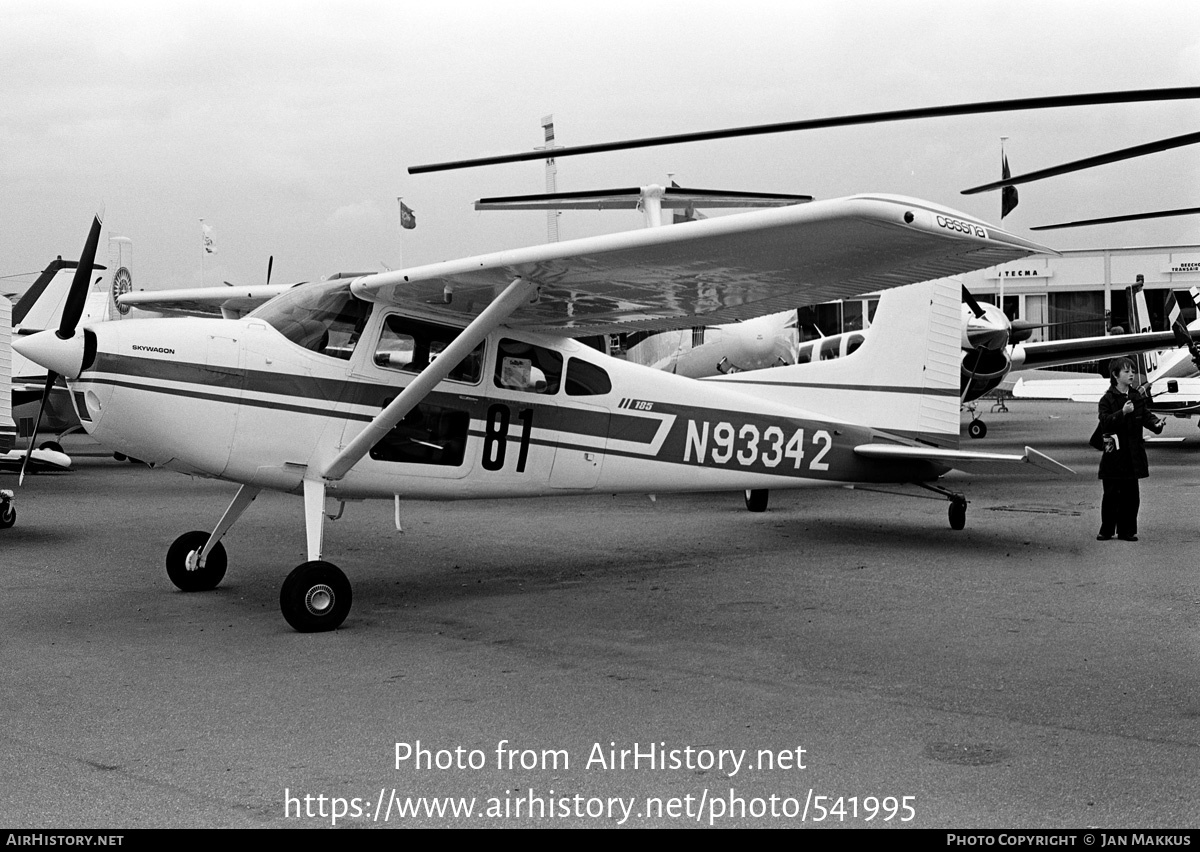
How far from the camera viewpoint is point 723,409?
904 centimetres

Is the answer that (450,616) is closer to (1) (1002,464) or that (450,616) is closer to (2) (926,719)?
(2) (926,719)

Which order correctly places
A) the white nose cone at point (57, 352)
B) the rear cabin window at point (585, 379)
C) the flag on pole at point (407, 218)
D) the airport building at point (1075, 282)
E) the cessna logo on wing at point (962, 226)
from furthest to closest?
the airport building at point (1075, 282)
the flag on pole at point (407, 218)
the rear cabin window at point (585, 379)
the white nose cone at point (57, 352)
the cessna logo on wing at point (962, 226)

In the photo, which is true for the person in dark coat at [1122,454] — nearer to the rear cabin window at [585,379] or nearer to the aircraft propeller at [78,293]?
the rear cabin window at [585,379]

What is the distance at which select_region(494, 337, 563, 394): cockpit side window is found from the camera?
26.6 ft

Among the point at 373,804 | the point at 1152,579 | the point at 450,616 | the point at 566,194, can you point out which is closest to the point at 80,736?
the point at 373,804

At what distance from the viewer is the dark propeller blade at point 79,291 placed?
700 cm

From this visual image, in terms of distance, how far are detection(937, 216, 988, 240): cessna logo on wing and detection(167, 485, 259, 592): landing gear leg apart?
5.13 metres

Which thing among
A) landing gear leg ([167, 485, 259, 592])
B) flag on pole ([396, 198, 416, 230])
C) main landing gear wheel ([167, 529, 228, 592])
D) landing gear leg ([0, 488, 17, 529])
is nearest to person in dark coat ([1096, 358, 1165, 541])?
landing gear leg ([167, 485, 259, 592])

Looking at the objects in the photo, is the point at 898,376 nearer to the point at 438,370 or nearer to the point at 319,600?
the point at 438,370

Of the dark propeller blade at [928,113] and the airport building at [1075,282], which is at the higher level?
the airport building at [1075,282]

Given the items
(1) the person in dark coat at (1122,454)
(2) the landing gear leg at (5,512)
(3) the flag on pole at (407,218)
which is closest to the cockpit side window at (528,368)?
(1) the person in dark coat at (1122,454)

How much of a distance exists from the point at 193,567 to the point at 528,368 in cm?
280

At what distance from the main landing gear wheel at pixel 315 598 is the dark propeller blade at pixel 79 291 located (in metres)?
2.03
